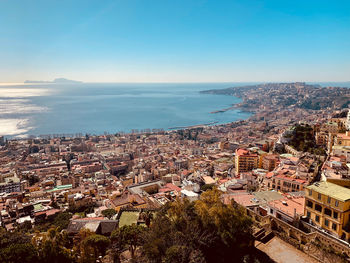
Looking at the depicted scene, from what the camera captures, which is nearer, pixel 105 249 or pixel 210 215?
pixel 210 215

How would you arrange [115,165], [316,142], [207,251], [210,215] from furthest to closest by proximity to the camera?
[115,165] < [316,142] < [210,215] < [207,251]

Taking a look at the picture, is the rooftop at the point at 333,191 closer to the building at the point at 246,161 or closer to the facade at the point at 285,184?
the facade at the point at 285,184

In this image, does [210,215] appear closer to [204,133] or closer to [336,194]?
[336,194]

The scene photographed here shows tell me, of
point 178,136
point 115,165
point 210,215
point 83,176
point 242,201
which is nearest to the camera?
point 210,215

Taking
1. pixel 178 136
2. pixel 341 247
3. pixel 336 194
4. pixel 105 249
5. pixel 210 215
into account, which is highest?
pixel 336 194

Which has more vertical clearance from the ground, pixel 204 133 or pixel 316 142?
pixel 316 142

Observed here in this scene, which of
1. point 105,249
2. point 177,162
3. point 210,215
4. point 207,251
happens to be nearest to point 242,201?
Result: point 210,215

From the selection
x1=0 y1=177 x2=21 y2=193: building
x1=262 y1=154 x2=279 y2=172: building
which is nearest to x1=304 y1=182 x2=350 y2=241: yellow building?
x1=262 y1=154 x2=279 y2=172: building
